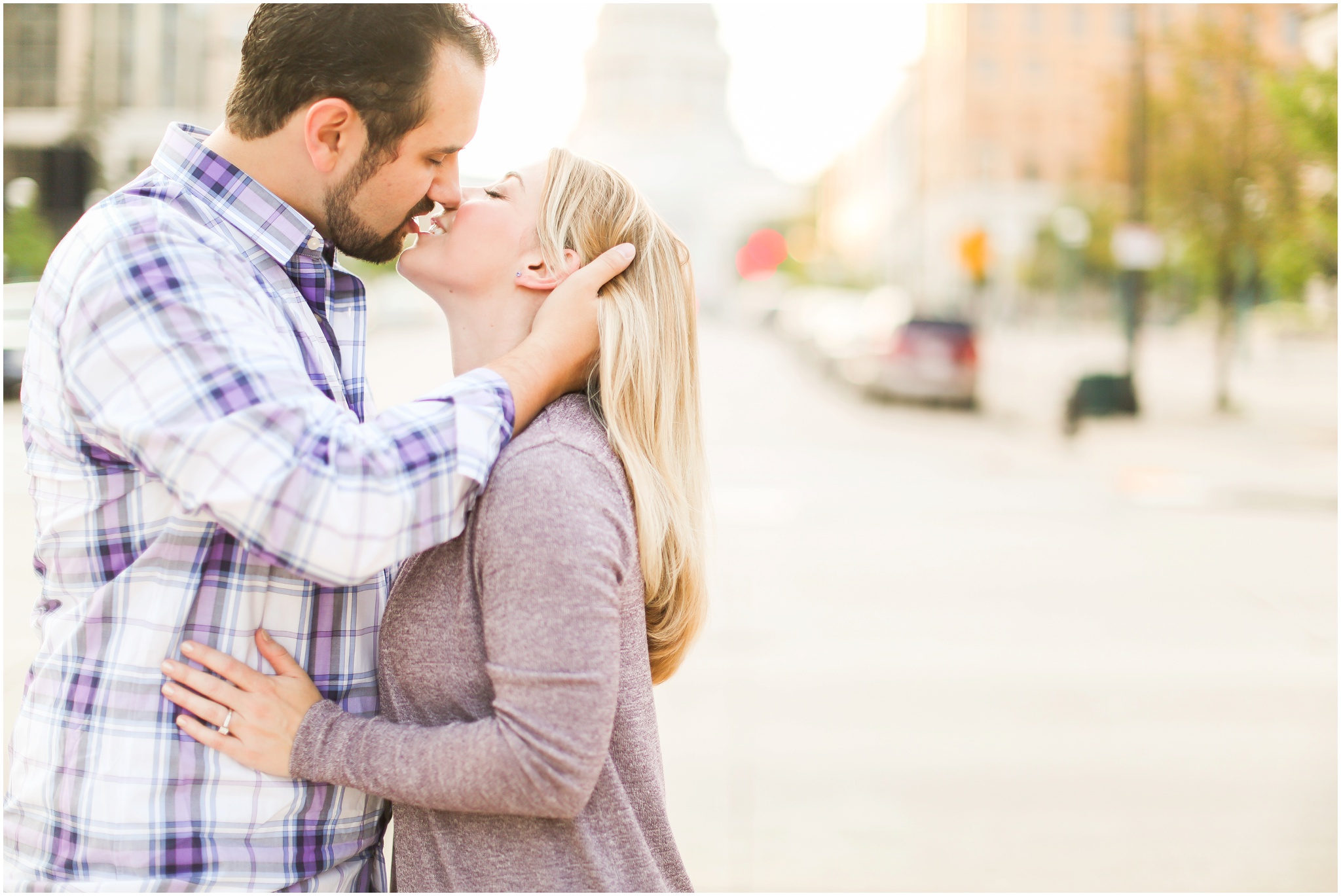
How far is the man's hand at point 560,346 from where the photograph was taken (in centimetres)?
160

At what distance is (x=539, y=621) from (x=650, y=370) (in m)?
0.48

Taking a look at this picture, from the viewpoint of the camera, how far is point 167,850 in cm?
151

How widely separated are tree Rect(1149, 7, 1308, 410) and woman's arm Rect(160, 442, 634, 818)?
58.3ft

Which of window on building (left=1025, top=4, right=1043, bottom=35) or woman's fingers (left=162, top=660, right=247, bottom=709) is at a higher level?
window on building (left=1025, top=4, right=1043, bottom=35)

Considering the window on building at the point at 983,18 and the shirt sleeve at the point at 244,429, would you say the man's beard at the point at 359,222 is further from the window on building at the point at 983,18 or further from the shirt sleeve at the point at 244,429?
the window on building at the point at 983,18

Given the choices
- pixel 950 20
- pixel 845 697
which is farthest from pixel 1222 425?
pixel 950 20

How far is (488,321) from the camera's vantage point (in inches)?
75.1

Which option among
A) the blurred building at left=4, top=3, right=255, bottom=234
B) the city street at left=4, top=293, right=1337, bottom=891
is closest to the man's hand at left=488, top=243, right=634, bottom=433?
the city street at left=4, top=293, right=1337, bottom=891

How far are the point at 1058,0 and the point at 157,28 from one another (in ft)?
90.9

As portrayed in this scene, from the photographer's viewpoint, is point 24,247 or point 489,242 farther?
point 24,247

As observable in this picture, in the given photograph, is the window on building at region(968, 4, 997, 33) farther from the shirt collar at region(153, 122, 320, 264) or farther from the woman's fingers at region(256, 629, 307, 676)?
the woman's fingers at region(256, 629, 307, 676)

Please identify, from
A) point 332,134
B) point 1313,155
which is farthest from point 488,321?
point 1313,155

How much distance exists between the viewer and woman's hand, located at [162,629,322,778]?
151 cm

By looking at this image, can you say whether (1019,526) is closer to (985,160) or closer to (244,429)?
(244,429)
